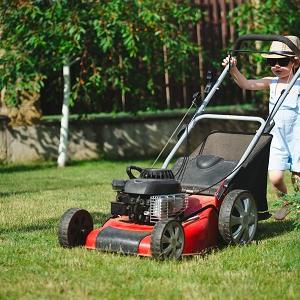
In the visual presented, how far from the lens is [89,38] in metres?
10.3

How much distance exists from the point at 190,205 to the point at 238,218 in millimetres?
331

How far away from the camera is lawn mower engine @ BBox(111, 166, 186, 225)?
5027mm

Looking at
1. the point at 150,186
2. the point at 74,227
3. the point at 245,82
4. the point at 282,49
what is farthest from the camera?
the point at 245,82

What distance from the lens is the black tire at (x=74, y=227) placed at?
5.25 m

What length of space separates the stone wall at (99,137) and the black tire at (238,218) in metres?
5.41

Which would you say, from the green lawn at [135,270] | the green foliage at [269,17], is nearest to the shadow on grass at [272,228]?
the green lawn at [135,270]

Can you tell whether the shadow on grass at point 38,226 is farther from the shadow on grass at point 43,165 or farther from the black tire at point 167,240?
the shadow on grass at point 43,165

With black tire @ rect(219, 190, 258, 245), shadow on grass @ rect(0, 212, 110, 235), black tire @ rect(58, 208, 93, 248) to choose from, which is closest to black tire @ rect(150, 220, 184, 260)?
black tire @ rect(219, 190, 258, 245)

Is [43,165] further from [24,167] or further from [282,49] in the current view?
[282,49]

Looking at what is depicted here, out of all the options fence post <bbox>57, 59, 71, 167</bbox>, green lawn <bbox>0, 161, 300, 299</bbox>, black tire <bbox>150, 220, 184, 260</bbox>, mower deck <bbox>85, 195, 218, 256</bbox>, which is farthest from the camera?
fence post <bbox>57, 59, 71, 167</bbox>

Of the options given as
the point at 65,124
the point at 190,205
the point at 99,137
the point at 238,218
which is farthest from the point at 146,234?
the point at 99,137

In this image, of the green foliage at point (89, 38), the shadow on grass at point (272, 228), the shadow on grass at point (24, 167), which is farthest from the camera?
the shadow on grass at point (24, 167)

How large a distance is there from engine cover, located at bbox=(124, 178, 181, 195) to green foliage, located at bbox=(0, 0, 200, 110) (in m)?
4.71

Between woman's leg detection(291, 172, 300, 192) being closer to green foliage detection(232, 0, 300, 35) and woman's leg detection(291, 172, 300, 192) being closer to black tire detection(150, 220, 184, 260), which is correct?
black tire detection(150, 220, 184, 260)
